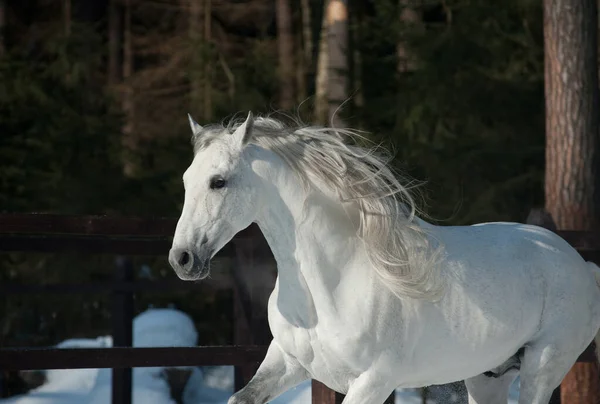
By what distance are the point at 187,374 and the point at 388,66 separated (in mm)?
4795

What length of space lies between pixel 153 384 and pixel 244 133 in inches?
178

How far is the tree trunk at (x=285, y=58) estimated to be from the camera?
10.9 m

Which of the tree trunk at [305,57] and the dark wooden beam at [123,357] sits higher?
the tree trunk at [305,57]

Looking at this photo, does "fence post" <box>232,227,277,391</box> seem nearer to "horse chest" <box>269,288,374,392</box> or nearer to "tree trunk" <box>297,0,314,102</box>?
"horse chest" <box>269,288,374,392</box>

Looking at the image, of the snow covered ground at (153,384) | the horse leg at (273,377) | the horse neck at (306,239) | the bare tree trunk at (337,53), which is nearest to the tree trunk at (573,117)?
the snow covered ground at (153,384)

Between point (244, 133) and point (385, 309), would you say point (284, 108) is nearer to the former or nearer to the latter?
point (244, 133)

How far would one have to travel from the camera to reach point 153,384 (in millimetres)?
7707

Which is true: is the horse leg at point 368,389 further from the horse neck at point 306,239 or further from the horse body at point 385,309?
the horse neck at point 306,239

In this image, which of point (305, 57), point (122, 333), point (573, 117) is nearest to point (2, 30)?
point (305, 57)

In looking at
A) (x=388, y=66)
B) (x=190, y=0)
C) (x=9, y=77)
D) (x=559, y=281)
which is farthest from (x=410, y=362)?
(x=190, y=0)

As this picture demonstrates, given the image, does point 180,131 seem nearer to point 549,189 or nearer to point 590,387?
point 549,189

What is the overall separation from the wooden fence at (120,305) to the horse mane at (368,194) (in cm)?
113

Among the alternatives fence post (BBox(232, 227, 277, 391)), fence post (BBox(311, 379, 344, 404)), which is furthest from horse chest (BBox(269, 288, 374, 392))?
fence post (BBox(232, 227, 277, 391))

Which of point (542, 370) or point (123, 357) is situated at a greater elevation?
point (542, 370)
